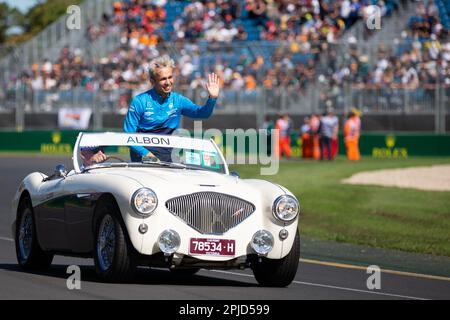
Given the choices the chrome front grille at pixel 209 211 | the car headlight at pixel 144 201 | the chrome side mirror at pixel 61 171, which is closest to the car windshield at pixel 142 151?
the chrome side mirror at pixel 61 171

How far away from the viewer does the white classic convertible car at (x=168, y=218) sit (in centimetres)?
941

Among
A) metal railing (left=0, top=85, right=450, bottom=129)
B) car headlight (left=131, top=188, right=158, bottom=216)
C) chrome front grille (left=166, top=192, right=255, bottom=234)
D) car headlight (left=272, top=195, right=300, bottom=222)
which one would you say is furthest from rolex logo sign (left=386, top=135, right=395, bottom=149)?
car headlight (left=131, top=188, right=158, bottom=216)

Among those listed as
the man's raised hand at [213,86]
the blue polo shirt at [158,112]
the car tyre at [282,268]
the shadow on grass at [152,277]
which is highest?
the man's raised hand at [213,86]

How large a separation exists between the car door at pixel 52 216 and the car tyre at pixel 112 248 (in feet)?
2.61

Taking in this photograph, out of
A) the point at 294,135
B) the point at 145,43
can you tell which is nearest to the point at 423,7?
the point at 294,135

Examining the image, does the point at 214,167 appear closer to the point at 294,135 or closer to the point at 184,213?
the point at 184,213

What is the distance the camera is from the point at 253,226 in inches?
381

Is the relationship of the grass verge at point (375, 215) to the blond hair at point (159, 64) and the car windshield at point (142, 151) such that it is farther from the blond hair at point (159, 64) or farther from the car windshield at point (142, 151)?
the blond hair at point (159, 64)

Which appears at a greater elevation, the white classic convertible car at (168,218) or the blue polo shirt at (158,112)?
the blue polo shirt at (158,112)

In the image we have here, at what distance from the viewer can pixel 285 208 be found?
32.2 feet

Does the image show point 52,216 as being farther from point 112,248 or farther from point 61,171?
point 112,248

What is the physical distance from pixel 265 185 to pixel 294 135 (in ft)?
99.4

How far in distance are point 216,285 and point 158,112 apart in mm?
1940

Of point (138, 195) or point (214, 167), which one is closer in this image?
point (138, 195)
